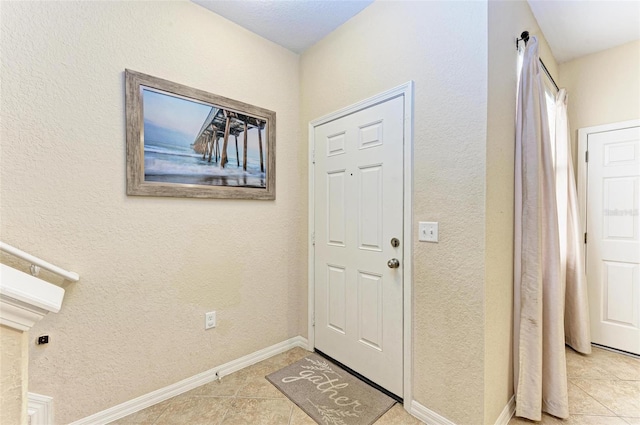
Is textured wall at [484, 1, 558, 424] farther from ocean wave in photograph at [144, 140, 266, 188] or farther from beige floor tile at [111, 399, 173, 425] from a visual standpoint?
beige floor tile at [111, 399, 173, 425]

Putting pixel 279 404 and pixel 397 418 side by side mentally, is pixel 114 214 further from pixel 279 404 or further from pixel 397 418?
pixel 397 418

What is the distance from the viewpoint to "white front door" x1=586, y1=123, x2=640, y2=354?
2.23 meters

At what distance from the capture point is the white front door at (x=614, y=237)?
2.23 m

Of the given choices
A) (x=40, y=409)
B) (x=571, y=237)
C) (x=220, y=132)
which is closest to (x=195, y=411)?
(x=40, y=409)

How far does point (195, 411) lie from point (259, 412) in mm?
393

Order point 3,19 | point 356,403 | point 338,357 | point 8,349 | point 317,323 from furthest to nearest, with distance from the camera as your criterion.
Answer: point 317,323, point 338,357, point 356,403, point 3,19, point 8,349

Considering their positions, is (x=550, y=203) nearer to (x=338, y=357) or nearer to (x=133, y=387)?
(x=338, y=357)

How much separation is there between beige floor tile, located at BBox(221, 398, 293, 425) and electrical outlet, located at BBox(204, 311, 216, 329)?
510mm

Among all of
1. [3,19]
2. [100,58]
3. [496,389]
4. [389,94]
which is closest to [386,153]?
[389,94]

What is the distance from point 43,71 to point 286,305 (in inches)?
84.8

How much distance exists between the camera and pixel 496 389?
1.45 metres

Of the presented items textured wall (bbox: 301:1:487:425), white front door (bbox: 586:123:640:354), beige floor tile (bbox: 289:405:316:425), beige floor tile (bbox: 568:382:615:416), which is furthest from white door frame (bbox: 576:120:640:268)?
beige floor tile (bbox: 289:405:316:425)

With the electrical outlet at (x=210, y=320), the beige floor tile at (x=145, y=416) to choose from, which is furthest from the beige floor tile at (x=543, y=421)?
the beige floor tile at (x=145, y=416)

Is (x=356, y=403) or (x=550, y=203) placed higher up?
(x=550, y=203)
